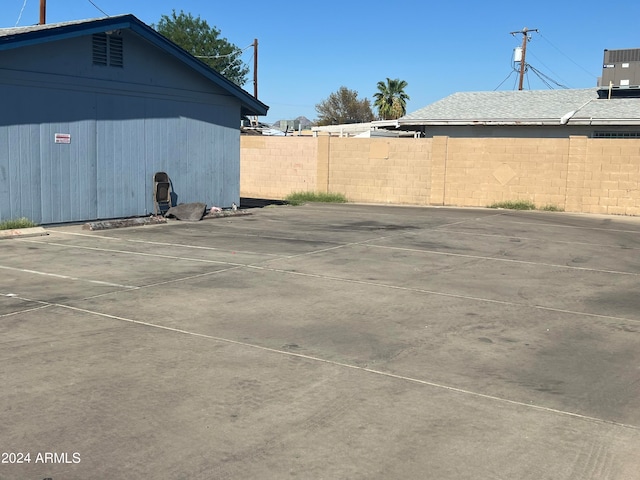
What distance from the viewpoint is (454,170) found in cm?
2395

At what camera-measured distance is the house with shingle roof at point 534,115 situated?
24766 mm

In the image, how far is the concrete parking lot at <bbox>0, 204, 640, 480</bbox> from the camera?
418 cm

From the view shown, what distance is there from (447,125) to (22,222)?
18266mm

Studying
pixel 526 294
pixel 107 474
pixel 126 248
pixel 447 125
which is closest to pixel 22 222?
pixel 126 248

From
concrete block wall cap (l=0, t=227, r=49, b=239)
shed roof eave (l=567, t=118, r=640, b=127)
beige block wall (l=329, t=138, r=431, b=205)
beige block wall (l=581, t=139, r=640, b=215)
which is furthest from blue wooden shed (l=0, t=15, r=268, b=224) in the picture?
shed roof eave (l=567, t=118, r=640, b=127)

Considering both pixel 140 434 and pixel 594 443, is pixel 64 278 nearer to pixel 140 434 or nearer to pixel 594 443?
pixel 140 434

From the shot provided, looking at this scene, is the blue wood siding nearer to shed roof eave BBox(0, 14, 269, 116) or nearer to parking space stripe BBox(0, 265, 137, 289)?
shed roof eave BBox(0, 14, 269, 116)

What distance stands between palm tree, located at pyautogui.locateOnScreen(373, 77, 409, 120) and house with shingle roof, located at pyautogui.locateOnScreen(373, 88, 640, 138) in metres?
42.4

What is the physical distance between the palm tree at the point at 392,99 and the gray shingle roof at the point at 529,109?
136 feet

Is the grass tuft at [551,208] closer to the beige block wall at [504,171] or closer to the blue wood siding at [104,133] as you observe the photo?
the beige block wall at [504,171]

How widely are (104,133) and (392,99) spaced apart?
6044cm

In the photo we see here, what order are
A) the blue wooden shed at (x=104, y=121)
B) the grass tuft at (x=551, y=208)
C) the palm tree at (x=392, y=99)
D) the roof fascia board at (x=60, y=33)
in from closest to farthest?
the roof fascia board at (x=60, y=33) → the blue wooden shed at (x=104, y=121) → the grass tuft at (x=551, y=208) → the palm tree at (x=392, y=99)

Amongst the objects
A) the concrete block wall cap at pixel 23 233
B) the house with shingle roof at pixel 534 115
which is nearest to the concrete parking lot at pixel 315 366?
the concrete block wall cap at pixel 23 233

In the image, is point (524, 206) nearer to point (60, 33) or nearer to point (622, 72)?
point (622, 72)
